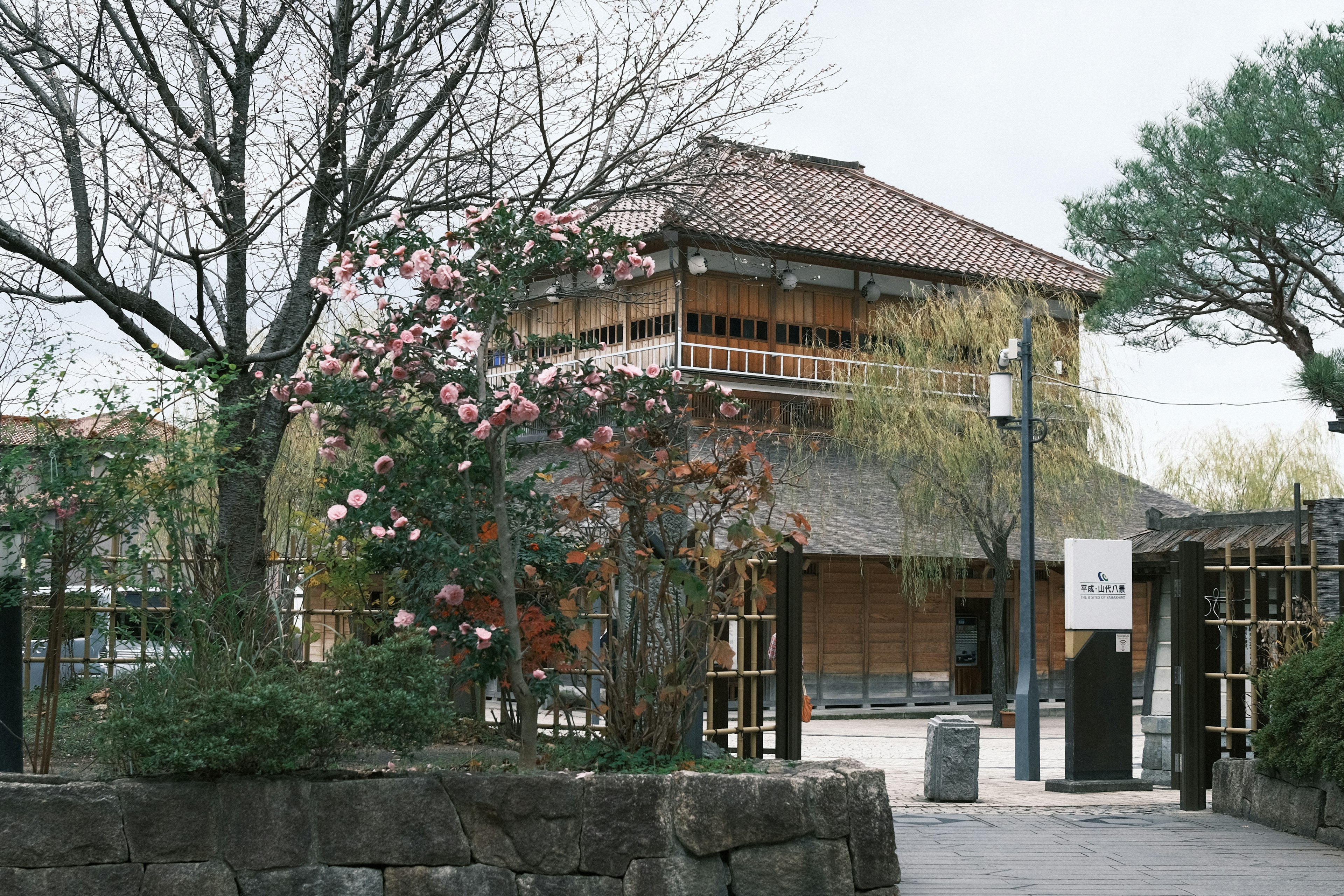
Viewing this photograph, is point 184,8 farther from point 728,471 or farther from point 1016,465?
point 1016,465

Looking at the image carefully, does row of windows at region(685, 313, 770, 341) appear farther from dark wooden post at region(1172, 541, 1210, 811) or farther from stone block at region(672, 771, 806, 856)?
stone block at region(672, 771, 806, 856)

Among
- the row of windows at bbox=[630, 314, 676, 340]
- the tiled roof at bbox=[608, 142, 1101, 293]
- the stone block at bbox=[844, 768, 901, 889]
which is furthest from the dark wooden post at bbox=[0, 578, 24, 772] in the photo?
the row of windows at bbox=[630, 314, 676, 340]

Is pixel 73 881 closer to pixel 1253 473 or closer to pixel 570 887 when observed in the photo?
pixel 570 887

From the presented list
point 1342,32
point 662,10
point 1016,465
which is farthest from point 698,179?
point 1016,465

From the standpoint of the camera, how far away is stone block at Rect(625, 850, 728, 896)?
6543mm

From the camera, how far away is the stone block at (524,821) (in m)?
6.58

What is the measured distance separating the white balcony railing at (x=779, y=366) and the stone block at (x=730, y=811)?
18.1 m

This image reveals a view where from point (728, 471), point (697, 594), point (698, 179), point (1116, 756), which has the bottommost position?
point (1116, 756)

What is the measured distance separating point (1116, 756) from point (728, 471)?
7066 millimetres

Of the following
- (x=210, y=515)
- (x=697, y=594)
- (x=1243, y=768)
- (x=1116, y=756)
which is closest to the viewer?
(x=697, y=594)

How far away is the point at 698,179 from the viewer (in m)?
9.95

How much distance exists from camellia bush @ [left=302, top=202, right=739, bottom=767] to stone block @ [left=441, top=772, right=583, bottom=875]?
541 millimetres

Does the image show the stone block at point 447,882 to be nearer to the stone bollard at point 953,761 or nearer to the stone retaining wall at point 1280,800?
the stone retaining wall at point 1280,800

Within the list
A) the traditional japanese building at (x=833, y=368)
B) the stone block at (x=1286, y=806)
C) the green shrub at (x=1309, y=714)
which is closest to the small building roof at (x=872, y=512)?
the traditional japanese building at (x=833, y=368)
